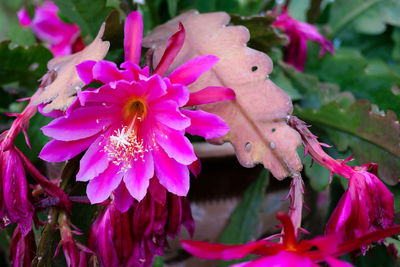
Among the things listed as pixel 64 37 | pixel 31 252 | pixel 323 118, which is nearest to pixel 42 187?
pixel 31 252

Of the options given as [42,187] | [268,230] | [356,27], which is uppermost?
[42,187]

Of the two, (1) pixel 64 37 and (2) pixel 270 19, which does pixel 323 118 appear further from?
(1) pixel 64 37

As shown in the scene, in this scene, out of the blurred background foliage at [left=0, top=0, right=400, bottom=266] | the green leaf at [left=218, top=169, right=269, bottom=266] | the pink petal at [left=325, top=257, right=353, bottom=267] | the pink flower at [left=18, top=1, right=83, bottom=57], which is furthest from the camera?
the pink flower at [left=18, top=1, right=83, bottom=57]

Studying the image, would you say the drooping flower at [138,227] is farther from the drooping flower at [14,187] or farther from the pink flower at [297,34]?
the pink flower at [297,34]

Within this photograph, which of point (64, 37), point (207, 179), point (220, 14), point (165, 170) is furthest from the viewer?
point (64, 37)

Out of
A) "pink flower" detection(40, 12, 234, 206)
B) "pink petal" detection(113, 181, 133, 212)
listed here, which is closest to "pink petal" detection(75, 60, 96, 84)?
"pink flower" detection(40, 12, 234, 206)

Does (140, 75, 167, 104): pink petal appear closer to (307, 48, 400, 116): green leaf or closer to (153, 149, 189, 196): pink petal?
(153, 149, 189, 196): pink petal

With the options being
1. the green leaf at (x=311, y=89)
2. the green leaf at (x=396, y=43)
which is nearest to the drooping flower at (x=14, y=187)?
the green leaf at (x=311, y=89)
